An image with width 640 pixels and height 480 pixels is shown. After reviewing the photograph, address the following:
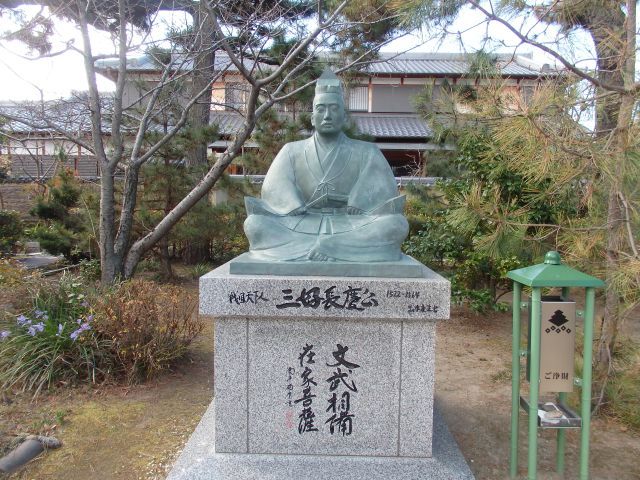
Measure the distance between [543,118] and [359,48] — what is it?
448 cm

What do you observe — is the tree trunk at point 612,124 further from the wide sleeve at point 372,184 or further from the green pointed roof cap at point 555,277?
the wide sleeve at point 372,184

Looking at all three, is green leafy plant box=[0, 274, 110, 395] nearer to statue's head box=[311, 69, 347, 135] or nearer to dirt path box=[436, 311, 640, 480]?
statue's head box=[311, 69, 347, 135]

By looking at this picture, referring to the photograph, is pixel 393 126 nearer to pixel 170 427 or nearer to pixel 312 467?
pixel 170 427

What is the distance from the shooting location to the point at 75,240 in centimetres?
→ 792

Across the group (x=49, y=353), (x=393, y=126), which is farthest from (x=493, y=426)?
(x=393, y=126)

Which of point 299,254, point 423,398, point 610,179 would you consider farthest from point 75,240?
point 610,179

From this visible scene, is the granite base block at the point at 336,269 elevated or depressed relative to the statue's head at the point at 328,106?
depressed

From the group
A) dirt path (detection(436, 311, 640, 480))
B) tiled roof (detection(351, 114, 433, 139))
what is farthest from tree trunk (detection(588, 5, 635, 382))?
tiled roof (detection(351, 114, 433, 139))

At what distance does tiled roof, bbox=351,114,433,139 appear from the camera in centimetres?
1184

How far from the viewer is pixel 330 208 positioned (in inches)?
122

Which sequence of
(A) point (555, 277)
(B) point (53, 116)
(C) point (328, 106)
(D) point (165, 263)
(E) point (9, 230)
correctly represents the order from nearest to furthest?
(A) point (555, 277)
(C) point (328, 106)
(B) point (53, 116)
(D) point (165, 263)
(E) point (9, 230)

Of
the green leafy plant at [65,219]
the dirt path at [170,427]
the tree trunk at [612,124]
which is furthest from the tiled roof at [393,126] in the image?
the dirt path at [170,427]

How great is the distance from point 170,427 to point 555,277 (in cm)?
280

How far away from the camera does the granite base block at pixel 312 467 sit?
2.50 metres
